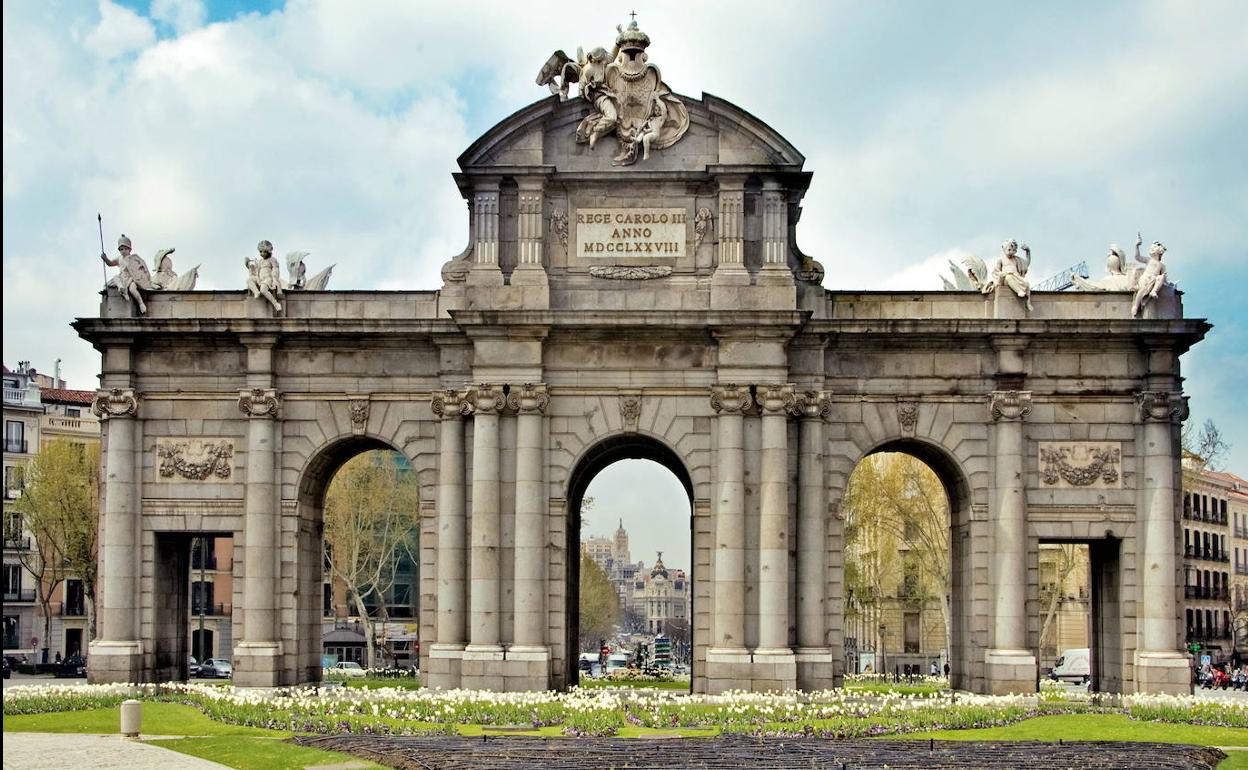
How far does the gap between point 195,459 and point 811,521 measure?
16.9 metres

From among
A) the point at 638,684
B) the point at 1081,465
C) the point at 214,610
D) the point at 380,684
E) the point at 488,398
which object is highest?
the point at 488,398

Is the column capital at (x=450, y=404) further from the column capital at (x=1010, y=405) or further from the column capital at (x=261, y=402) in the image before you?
the column capital at (x=1010, y=405)

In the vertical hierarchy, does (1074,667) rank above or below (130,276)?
below

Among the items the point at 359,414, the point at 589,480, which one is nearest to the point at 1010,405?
the point at 589,480

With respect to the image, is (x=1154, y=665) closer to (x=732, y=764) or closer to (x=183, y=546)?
(x=732, y=764)

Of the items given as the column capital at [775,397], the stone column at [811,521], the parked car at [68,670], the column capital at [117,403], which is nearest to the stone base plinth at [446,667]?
the stone column at [811,521]

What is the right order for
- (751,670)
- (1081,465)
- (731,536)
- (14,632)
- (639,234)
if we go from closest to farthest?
(751,670)
(731,536)
(639,234)
(1081,465)
(14,632)

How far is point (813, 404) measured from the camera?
4084 centimetres

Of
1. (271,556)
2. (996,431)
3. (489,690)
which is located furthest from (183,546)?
(996,431)

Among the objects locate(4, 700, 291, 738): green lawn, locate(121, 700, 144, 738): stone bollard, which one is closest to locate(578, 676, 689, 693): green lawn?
locate(4, 700, 291, 738): green lawn

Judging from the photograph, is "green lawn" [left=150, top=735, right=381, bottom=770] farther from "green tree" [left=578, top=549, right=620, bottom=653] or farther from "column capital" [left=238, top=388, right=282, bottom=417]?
"green tree" [left=578, top=549, right=620, bottom=653]

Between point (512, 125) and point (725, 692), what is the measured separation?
1586cm

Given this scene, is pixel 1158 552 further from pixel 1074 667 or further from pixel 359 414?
pixel 1074 667

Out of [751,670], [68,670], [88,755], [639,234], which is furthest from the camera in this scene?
[68,670]
